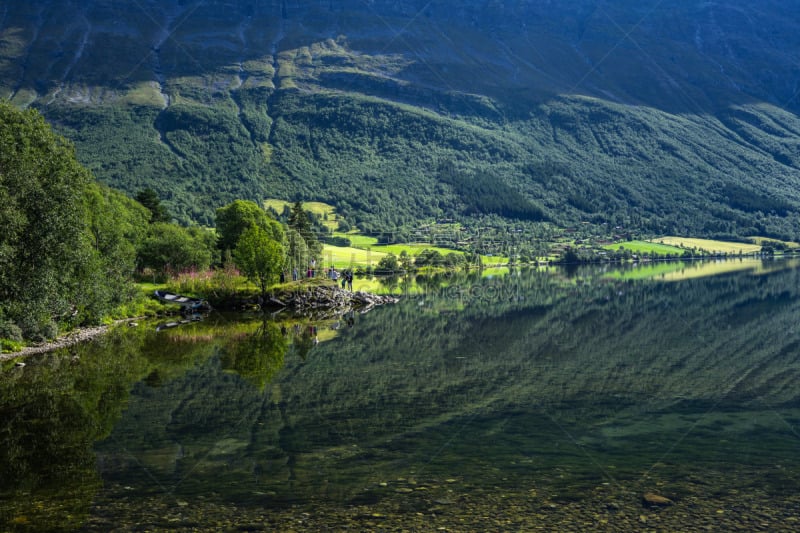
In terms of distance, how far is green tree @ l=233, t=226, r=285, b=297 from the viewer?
7375 centimetres

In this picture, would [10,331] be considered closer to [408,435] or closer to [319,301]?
[408,435]

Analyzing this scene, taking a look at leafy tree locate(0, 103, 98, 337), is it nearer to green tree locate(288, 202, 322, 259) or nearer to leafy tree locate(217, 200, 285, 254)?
leafy tree locate(217, 200, 285, 254)

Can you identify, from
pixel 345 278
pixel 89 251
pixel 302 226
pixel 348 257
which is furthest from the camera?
pixel 348 257

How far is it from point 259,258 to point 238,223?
706 inches

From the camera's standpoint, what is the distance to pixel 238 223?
295 feet

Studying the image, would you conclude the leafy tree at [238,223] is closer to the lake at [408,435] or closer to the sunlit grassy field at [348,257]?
the sunlit grassy field at [348,257]

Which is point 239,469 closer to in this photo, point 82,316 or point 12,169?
point 12,169

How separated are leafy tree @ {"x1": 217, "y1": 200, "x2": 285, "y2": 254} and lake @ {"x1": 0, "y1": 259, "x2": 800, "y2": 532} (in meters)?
46.5

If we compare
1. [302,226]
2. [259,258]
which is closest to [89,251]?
[259,258]

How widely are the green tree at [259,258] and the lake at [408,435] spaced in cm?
2964

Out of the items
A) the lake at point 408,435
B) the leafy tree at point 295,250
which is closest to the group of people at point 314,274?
the leafy tree at point 295,250

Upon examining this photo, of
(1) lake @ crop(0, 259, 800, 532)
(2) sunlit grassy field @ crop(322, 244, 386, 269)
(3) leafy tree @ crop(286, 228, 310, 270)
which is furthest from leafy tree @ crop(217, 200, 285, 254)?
(1) lake @ crop(0, 259, 800, 532)

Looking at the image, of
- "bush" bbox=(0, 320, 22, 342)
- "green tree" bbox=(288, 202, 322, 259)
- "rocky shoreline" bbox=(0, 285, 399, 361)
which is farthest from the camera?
"green tree" bbox=(288, 202, 322, 259)

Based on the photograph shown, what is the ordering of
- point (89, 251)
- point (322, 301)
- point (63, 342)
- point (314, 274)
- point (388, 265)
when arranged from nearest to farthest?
point (63, 342) → point (89, 251) → point (322, 301) → point (314, 274) → point (388, 265)
